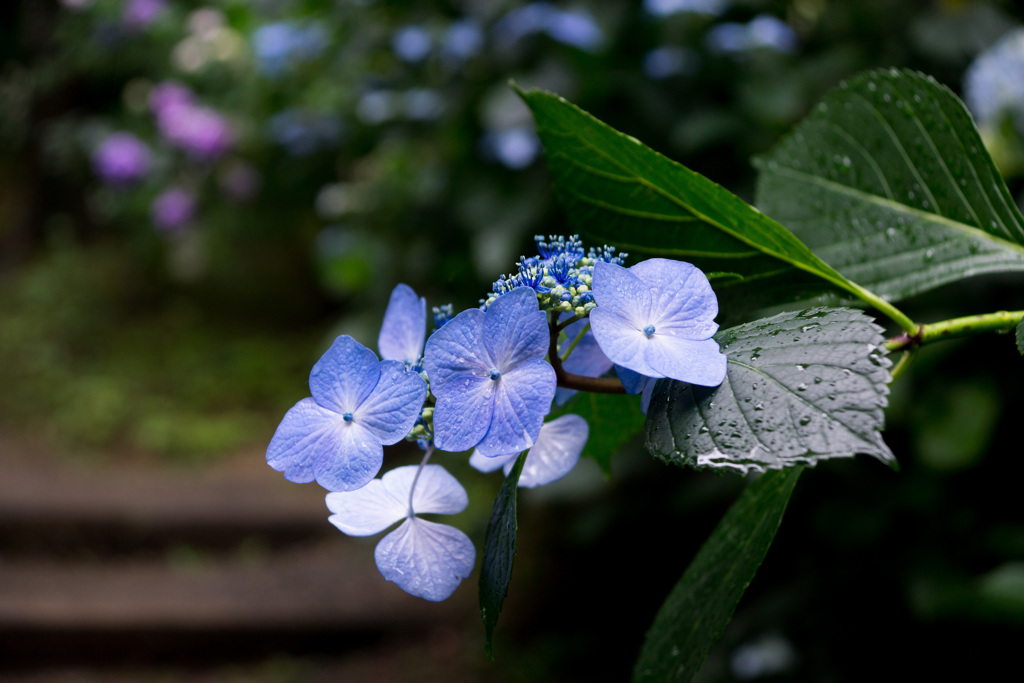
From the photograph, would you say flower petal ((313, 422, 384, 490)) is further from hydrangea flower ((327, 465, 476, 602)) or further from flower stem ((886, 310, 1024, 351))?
flower stem ((886, 310, 1024, 351))

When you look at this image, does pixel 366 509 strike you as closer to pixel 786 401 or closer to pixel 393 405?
pixel 393 405

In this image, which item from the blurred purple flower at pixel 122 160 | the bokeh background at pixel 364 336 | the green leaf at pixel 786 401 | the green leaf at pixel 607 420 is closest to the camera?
the green leaf at pixel 786 401

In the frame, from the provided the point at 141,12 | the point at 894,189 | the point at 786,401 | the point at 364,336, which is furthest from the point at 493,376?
the point at 141,12

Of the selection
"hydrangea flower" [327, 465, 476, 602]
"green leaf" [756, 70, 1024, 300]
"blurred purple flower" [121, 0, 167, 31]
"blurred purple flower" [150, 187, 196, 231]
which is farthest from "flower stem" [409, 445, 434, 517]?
"blurred purple flower" [121, 0, 167, 31]

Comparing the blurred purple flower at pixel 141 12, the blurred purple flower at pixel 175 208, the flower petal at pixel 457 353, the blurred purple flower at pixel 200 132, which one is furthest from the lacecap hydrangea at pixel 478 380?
the blurred purple flower at pixel 141 12

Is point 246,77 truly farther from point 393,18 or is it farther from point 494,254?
point 494,254

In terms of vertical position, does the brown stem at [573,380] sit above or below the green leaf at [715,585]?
above

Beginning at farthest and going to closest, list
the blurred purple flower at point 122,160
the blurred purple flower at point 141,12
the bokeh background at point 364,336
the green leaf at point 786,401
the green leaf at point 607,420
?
the blurred purple flower at point 122,160
the blurred purple flower at point 141,12
the bokeh background at point 364,336
the green leaf at point 607,420
the green leaf at point 786,401

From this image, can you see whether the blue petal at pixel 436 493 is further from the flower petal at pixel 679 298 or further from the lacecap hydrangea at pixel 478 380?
the flower petal at pixel 679 298

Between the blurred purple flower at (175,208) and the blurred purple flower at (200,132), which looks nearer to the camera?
the blurred purple flower at (200,132)
